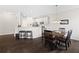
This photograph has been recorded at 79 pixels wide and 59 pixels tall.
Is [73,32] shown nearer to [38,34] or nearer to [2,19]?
[38,34]

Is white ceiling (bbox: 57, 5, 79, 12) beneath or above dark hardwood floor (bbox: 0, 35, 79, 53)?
above

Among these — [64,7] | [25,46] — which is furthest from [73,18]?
[25,46]

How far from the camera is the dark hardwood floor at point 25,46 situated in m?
1.98

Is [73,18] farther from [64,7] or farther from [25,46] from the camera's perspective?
[25,46]

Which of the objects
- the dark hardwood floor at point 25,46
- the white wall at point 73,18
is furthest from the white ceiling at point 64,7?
the dark hardwood floor at point 25,46

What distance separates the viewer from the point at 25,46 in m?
2.07

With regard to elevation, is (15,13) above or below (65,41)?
above

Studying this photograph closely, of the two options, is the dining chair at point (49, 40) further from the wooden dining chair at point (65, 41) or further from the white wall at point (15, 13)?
the white wall at point (15, 13)

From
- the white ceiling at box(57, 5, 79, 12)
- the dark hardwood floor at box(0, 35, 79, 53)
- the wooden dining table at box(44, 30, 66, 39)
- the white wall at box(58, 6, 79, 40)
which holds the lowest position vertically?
the dark hardwood floor at box(0, 35, 79, 53)

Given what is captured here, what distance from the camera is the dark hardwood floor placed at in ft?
6.48

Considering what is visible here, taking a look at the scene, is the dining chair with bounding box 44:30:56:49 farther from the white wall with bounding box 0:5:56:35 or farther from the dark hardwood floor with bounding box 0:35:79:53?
the white wall with bounding box 0:5:56:35

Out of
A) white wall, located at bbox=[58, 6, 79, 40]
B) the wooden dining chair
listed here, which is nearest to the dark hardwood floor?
the wooden dining chair
